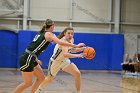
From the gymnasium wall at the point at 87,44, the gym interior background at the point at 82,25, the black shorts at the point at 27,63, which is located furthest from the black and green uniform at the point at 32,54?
the gym interior background at the point at 82,25

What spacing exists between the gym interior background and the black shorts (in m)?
12.3

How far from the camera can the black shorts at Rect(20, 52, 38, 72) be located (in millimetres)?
6543

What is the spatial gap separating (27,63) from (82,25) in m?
13.8

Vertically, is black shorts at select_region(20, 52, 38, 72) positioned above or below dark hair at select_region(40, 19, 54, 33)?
below

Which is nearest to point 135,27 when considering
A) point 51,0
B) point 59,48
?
point 51,0

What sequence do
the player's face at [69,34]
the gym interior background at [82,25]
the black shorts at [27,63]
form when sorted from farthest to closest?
the gym interior background at [82,25] < the player's face at [69,34] < the black shorts at [27,63]

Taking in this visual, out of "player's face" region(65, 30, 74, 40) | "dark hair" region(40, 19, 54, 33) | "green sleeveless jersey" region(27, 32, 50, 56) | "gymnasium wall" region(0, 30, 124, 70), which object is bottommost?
"gymnasium wall" region(0, 30, 124, 70)

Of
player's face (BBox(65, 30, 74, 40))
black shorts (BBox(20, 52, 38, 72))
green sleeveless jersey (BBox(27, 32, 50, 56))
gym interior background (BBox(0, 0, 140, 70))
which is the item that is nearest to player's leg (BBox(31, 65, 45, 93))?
black shorts (BBox(20, 52, 38, 72))

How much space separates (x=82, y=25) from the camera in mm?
20172

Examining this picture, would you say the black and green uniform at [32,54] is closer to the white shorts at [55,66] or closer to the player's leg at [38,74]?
the player's leg at [38,74]

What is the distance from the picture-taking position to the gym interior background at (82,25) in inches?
745

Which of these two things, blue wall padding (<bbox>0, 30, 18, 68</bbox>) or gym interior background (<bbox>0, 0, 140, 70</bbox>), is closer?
blue wall padding (<bbox>0, 30, 18, 68</bbox>)

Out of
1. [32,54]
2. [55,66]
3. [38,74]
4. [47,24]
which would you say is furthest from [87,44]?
[32,54]

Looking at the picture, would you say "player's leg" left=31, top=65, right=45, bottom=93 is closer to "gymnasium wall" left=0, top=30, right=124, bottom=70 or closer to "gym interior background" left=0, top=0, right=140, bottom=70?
"gymnasium wall" left=0, top=30, right=124, bottom=70
